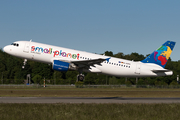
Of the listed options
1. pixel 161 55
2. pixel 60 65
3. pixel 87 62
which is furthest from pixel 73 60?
pixel 161 55

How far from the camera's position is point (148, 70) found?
48656mm

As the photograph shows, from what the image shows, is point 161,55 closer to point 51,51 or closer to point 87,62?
point 87,62

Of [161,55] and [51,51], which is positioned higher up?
[161,55]

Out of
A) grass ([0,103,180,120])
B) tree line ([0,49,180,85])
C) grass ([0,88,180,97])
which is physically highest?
tree line ([0,49,180,85])

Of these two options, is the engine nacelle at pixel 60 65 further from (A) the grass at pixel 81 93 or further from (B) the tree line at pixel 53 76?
(B) the tree line at pixel 53 76

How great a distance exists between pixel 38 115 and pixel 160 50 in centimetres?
3563

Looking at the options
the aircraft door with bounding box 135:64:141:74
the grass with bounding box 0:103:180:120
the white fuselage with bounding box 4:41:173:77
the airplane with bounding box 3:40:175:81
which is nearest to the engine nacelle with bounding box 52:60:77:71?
the airplane with bounding box 3:40:175:81

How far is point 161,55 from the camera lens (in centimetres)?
5162

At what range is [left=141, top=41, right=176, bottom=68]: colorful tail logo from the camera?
50.8 metres

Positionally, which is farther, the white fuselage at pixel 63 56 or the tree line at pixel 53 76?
the tree line at pixel 53 76

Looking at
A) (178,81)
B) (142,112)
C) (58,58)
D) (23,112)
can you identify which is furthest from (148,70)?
(178,81)

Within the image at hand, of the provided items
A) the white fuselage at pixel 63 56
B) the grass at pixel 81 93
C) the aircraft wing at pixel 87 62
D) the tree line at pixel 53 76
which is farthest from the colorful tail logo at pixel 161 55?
the tree line at pixel 53 76

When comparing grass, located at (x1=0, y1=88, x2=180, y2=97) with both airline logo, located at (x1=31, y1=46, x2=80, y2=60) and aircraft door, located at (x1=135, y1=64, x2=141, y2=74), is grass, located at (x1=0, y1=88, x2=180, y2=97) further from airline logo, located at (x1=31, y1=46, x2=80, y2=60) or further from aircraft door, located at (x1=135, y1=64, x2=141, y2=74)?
airline logo, located at (x1=31, y1=46, x2=80, y2=60)

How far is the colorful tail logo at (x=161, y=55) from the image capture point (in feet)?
167
